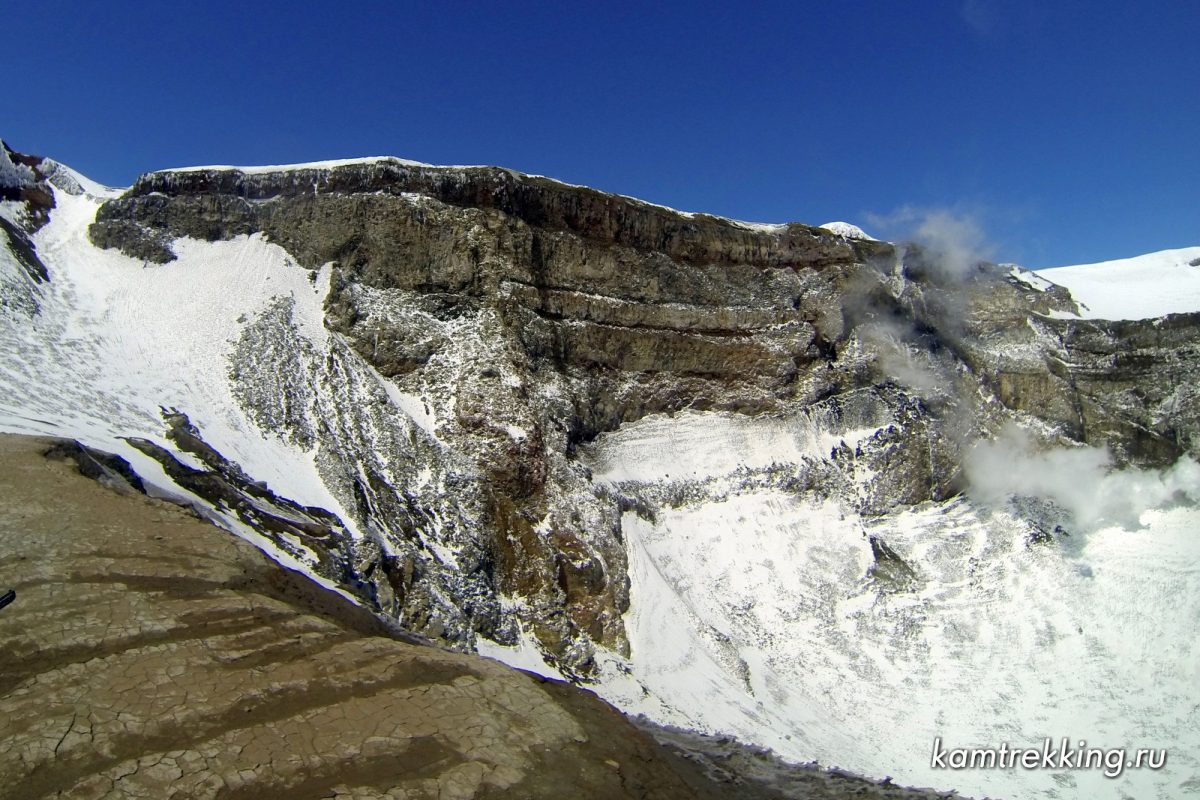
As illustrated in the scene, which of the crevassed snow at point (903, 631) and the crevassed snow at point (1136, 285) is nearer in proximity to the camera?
the crevassed snow at point (903, 631)

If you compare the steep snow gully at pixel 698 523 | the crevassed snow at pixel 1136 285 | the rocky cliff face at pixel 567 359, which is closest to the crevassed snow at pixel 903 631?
the steep snow gully at pixel 698 523

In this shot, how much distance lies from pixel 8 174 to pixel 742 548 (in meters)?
33.5

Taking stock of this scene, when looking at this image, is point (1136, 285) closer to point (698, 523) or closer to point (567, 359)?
point (698, 523)

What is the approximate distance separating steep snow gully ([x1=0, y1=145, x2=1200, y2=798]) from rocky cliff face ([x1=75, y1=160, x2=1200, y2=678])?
227mm

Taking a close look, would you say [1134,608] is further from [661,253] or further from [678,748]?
[661,253]

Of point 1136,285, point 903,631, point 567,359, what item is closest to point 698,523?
point 903,631

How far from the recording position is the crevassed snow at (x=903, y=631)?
76.5ft

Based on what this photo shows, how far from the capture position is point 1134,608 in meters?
29.0

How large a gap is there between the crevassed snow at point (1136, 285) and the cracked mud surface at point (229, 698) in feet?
137

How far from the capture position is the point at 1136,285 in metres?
47.8

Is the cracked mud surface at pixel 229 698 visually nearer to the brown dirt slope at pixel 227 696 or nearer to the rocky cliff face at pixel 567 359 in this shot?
the brown dirt slope at pixel 227 696

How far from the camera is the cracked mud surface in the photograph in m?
7.26

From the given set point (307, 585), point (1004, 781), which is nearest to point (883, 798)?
point (1004, 781)

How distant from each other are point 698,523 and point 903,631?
26.8ft
